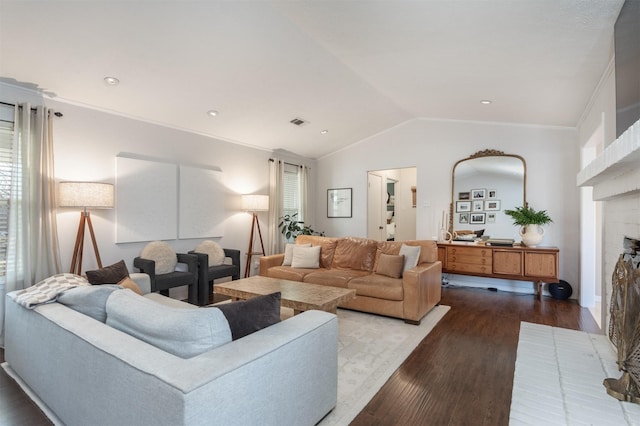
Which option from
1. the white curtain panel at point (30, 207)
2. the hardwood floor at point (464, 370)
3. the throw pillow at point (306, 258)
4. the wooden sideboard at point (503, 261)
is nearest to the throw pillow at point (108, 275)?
the white curtain panel at point (30, 207)

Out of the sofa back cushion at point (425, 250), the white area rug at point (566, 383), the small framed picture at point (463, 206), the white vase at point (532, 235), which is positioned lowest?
the white area rug at point (566, 383)

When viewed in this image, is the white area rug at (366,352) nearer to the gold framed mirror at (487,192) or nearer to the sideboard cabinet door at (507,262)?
the sideboard cabinet door at (507,262)

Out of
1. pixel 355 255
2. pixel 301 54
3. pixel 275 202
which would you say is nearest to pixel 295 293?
pixel 355 255

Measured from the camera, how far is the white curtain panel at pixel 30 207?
307 centimetres

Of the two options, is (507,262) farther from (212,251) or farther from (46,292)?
(46,292)

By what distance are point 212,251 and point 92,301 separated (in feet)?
9.26

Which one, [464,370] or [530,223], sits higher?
[530,223]

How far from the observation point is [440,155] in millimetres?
5773

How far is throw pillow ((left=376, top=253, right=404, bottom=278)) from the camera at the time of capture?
3918 mm

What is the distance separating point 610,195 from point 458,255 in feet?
8.99

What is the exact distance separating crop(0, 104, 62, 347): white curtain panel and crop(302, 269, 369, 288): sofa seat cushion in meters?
2.78

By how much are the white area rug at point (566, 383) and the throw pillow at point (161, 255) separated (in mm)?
3885

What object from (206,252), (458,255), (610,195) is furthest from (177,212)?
(610,195)

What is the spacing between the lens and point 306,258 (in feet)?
15.3
